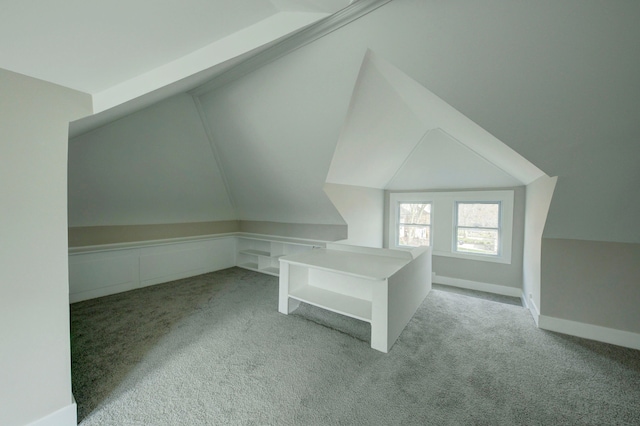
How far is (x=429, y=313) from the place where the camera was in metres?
2.89

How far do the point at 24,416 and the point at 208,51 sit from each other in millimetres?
2123

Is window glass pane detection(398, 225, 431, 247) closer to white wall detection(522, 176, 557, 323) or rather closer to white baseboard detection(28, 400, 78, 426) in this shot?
white wall detection(522, 176, 557, 323)

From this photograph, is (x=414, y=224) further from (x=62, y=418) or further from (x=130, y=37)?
(x=62, y=418)

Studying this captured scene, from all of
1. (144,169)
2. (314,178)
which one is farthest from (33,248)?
(314,178)

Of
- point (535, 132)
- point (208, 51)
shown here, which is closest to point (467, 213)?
point (535, 132)

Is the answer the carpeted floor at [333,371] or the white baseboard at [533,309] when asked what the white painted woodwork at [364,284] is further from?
the white baseboard at [533,309]

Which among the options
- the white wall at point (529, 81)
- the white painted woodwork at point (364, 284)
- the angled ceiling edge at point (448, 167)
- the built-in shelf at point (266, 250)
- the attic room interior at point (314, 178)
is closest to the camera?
the attic room interior at point (314, 178)

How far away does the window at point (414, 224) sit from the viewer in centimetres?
478

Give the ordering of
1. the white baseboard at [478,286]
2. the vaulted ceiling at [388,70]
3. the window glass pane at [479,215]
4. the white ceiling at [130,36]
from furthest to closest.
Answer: the window glass pane at [479,215], the white baseboard at [478,286], the vaulted ceiling at [388,70], the white ceiling at [130,36]

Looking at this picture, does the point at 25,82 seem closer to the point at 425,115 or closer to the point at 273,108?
the point at 273,108

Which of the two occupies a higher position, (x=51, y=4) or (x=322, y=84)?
(x=322, y=84)

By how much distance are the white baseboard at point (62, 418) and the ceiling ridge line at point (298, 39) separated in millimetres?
2706

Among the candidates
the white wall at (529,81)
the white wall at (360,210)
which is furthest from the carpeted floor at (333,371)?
the white wall at (360,210)

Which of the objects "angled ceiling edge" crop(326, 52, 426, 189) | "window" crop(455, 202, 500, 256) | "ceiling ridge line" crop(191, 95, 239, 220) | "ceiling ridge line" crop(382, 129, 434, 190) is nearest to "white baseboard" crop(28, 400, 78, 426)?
"angled ceiling edge" crop(326, 52, 426, 189)
